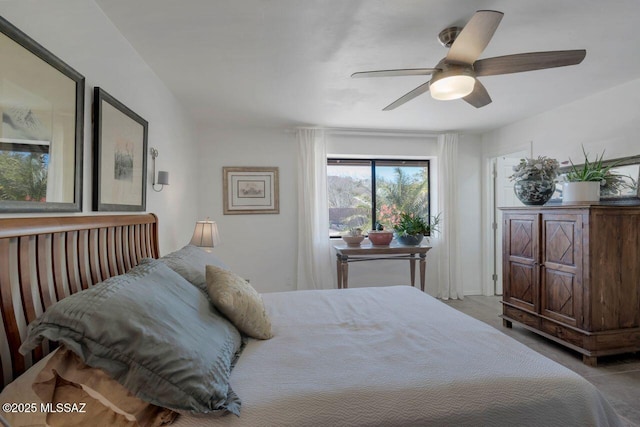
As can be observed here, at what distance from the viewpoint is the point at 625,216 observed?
257cm

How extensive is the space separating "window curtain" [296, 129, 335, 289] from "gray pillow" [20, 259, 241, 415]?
3.04 meters

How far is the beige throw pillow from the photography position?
1476mm

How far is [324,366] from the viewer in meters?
1.25

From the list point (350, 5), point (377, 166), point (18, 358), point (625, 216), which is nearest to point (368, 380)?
point (18, 358)

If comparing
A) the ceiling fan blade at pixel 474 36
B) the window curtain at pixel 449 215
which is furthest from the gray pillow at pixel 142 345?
the window curtain at pixel 449 215

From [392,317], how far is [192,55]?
224 cm

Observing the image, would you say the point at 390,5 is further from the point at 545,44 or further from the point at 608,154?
the point at 608,154

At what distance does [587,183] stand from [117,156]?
12.1ft

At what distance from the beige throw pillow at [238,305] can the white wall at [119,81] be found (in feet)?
2.54

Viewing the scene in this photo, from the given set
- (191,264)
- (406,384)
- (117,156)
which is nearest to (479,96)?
(406,384)

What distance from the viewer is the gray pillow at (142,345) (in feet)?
2.92

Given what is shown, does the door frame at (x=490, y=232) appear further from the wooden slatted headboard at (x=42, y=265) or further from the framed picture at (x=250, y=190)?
the wooden slatted headboard at (x=42, y=265)

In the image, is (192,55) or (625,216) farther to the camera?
(625,216)

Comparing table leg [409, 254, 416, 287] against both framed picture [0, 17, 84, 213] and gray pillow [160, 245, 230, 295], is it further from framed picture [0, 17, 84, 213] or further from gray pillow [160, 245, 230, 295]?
framed picture [0, 17, 84, 213]
